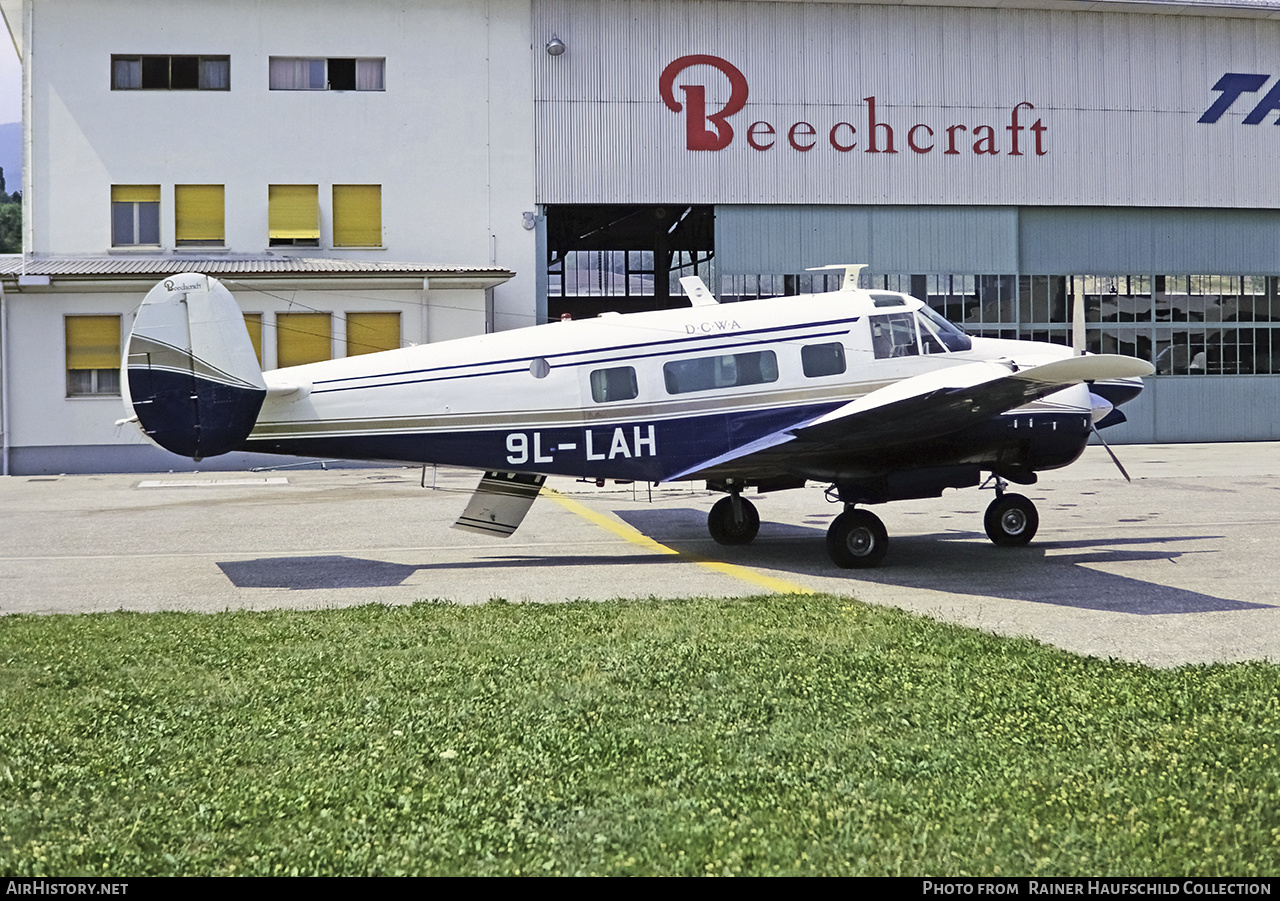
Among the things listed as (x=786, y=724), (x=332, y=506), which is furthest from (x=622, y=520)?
(x=786, y=724)

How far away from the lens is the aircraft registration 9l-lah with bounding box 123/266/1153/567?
1248 cm

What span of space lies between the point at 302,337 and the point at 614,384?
1825 centimetres

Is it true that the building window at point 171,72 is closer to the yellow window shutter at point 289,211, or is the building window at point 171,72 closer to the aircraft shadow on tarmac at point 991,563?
the yellow window shutter at point 289,211

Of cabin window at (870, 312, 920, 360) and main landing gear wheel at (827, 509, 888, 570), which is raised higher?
cabin window at (870, 312, 920, 360)

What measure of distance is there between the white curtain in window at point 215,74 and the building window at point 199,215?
2748mm

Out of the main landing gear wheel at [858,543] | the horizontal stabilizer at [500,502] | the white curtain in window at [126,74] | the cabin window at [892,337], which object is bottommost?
the main landing gear wheel at [858,543]

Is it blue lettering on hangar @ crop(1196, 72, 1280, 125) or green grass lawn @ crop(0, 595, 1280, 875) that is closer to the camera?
green grass lawn @ crop(0, 595, 1280, 875)

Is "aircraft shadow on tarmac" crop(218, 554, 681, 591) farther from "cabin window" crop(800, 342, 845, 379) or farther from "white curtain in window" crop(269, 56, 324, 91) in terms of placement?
"white curtain in window" crop(269, 56, 324, 91)

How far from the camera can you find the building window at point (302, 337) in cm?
2930

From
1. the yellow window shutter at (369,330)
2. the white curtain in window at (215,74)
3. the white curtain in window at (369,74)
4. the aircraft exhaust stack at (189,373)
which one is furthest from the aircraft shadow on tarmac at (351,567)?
the white curtain in window at (215,74)

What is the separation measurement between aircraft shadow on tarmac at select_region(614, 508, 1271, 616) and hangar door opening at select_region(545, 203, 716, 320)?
18.3 metres

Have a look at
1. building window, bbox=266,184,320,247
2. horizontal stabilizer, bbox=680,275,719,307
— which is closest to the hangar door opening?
building window, bbox=266,184,320,247

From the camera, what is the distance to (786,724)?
6109 millimetres


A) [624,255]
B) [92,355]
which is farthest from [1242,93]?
[92,355]
